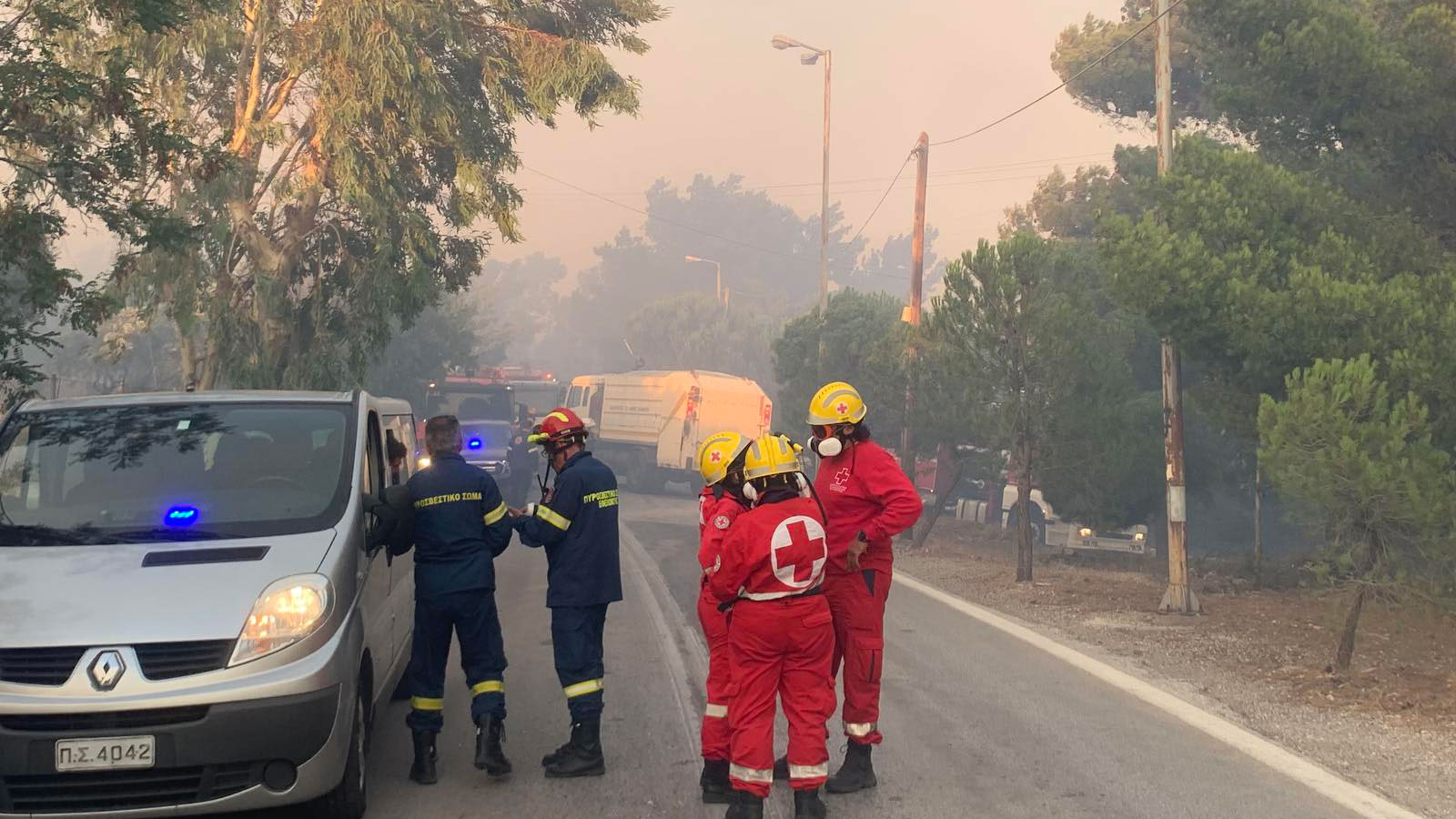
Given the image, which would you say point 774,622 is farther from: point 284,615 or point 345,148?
point 345,148

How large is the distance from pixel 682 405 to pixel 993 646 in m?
25.7

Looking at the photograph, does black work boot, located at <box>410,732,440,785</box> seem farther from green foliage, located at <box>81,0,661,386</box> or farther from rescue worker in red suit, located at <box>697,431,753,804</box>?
green foliage, located at <box>81,0,661,386</box>

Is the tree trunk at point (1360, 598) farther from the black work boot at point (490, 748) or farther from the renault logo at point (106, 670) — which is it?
the renault logo at point (106, 670)

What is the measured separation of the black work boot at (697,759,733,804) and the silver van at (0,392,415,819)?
5.13 ft

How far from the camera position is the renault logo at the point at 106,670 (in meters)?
4.75

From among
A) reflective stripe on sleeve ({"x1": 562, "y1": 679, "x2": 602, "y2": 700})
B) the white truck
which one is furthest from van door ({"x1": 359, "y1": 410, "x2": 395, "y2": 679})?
the white truck

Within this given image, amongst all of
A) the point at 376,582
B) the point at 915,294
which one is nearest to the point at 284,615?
the point at 376,582

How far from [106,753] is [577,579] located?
2310 mm

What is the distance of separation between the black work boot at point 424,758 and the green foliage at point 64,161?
5448mm

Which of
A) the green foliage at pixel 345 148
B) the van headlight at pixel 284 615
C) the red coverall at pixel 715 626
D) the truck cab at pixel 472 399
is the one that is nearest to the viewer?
the van headlight at pixel 284 615

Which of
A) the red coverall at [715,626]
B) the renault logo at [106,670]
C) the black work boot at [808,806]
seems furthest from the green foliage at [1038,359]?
the renault logo at [106,670]

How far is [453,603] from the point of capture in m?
6.22

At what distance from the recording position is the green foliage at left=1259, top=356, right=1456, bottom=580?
959 cm

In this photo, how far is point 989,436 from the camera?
1869 centimetres
